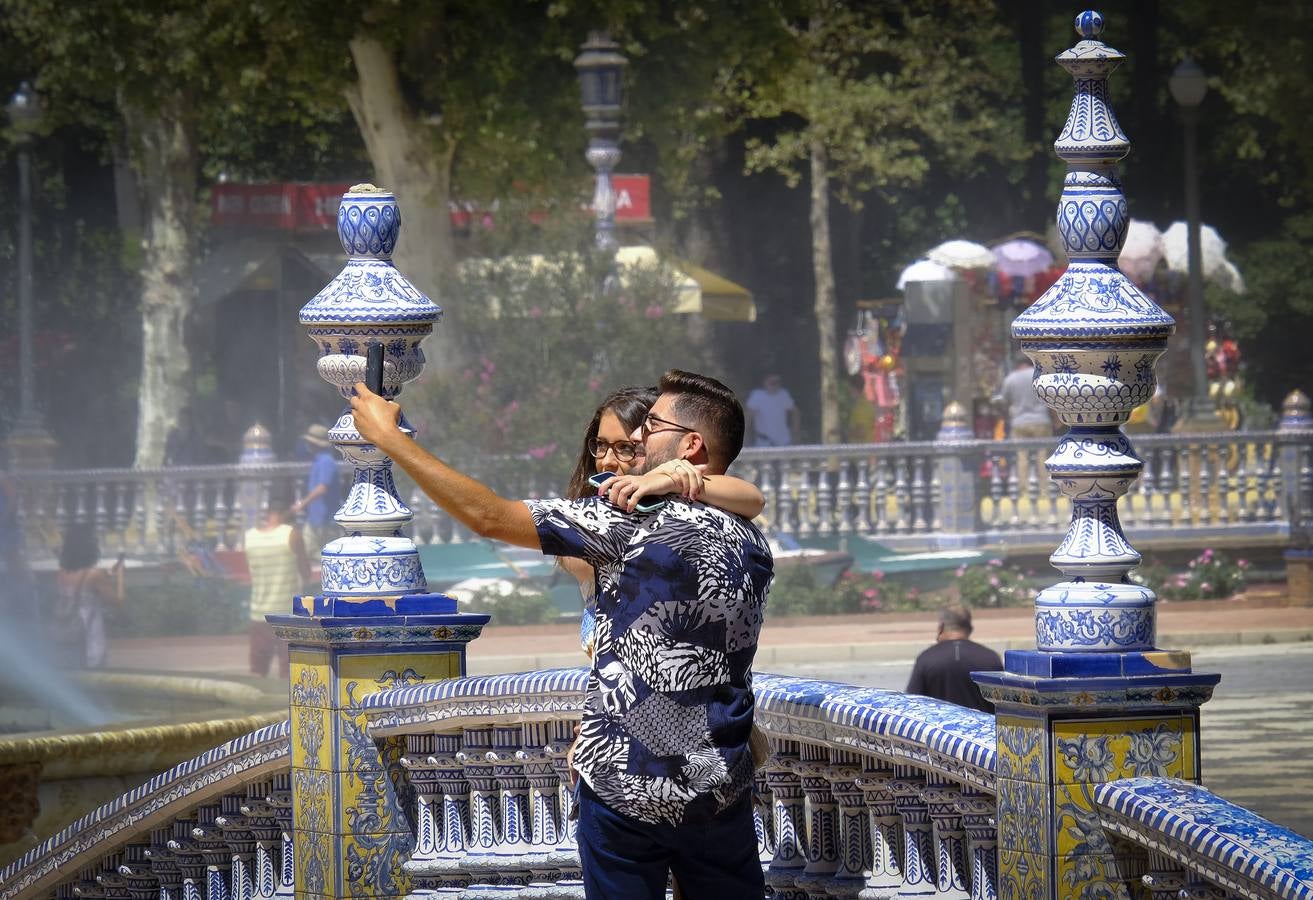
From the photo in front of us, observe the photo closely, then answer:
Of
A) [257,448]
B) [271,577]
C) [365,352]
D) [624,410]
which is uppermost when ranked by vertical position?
[257,448]

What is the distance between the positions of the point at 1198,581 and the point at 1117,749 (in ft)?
62.2

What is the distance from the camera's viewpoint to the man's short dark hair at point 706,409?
4676 mm

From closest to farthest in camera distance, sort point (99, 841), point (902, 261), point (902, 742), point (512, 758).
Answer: point (902, 742), point (512, 758), point (99, 841), point (902, 261)

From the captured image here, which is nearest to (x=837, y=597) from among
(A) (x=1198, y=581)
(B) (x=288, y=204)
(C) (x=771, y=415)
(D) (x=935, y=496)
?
(D) (x=935, y=496)

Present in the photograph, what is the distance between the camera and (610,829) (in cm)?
454

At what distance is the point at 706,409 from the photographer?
4688 mm

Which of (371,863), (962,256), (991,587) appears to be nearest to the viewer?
(371,863)

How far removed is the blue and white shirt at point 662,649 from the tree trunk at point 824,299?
30.2m

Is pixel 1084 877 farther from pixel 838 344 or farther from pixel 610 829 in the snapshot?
pixel 838 344

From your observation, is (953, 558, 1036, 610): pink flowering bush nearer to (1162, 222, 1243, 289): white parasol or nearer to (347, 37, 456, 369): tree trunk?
(347, 37, 456, 369): tree trunk

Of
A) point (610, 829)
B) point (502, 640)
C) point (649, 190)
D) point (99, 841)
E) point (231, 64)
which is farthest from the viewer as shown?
point (649, 190)

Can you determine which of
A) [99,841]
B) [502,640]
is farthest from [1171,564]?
[99,841]

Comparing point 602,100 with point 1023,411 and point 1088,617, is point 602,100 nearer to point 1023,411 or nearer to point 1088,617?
point 1023,411

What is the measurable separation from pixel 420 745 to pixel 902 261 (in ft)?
104
